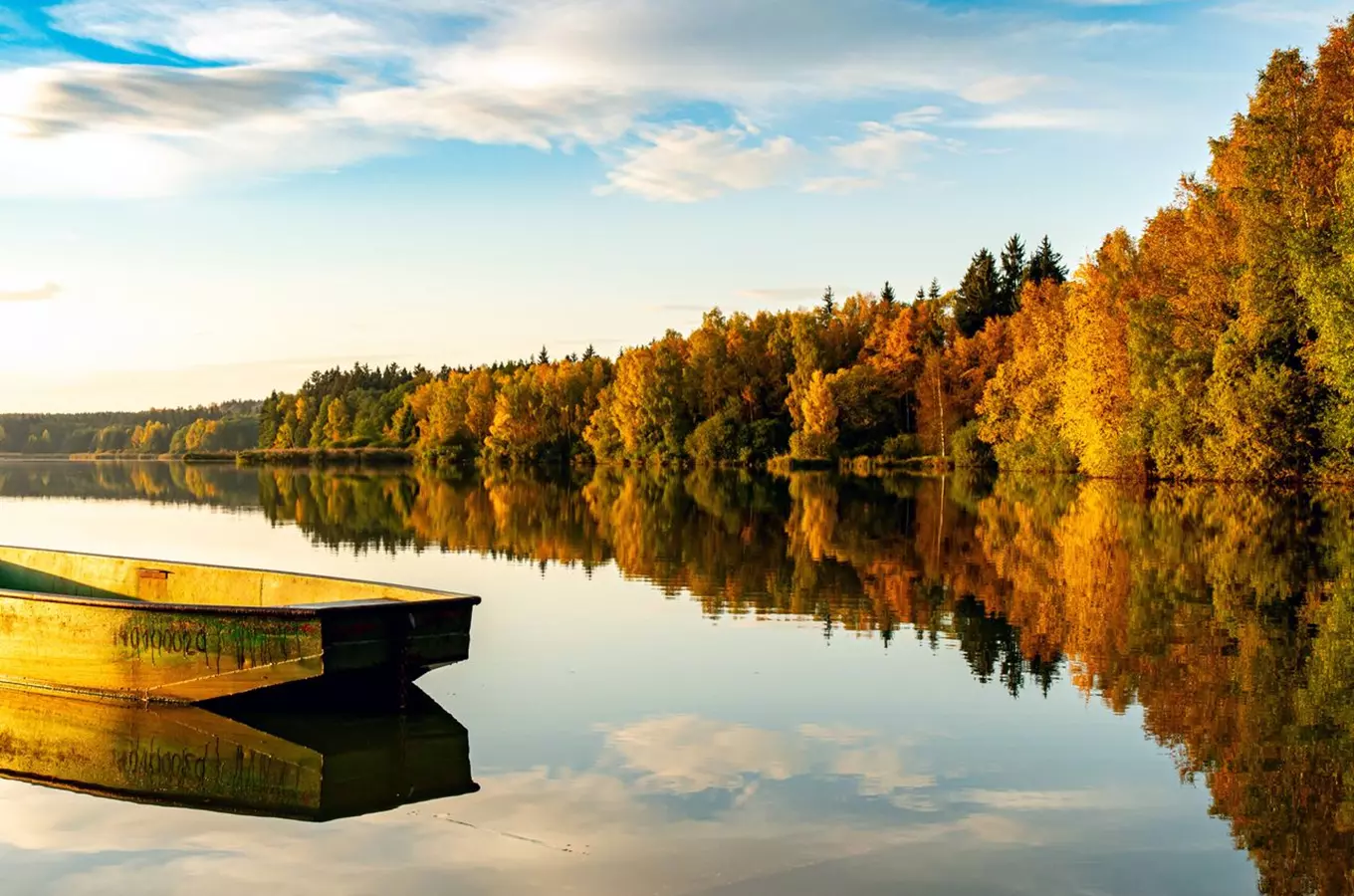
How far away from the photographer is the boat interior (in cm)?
1555

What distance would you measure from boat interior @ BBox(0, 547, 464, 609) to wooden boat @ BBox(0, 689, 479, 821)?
147 centimetres

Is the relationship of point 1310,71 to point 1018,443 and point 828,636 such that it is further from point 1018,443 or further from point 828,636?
point 828,636

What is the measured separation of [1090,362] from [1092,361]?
15 cm

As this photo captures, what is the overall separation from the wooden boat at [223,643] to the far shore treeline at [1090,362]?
1566 inches

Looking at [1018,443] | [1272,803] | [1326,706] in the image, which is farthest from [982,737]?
[1018,443]

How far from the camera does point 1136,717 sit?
13289mm

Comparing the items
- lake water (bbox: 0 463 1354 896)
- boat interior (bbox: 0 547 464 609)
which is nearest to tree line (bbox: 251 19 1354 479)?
lake water (bbox: 0 463 1354 896)

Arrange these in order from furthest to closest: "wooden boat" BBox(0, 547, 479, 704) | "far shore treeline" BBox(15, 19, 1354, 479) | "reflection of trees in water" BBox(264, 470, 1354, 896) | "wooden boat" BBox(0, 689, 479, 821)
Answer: "far shore treeline" BBox(15, 19, 1354, 479), "wooden boat" BBox(0, 547, 479, 704), "reflection of trees in water" BBox(264, 470, 1354, 896), "wooden boat" BBox(0, 689, 479, 821)

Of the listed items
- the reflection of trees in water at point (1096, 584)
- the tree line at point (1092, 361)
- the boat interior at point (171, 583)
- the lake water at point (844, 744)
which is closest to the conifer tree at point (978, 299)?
the tree line at point (1092, 361)

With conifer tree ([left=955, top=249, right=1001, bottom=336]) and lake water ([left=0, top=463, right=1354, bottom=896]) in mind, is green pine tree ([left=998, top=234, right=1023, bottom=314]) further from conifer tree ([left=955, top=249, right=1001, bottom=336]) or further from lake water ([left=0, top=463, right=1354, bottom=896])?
lake water ([left=0, top=463, right=1354, bottom=896])

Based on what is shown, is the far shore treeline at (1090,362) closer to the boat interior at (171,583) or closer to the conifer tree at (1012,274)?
the conifer tree at (1012,274)

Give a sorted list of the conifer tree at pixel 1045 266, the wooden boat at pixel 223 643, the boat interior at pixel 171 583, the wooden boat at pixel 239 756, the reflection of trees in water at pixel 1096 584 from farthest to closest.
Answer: the conifer tree at pixel 1045 266 < the boat interior at pixel 171 583 < the wooden boat at pixel 223 643 < the reflection of trees in water at pixel 1096 584 < the wooden boat at pixel 239 756

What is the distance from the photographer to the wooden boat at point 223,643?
43.2 ft

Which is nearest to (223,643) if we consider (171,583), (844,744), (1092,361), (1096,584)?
(171,583)
